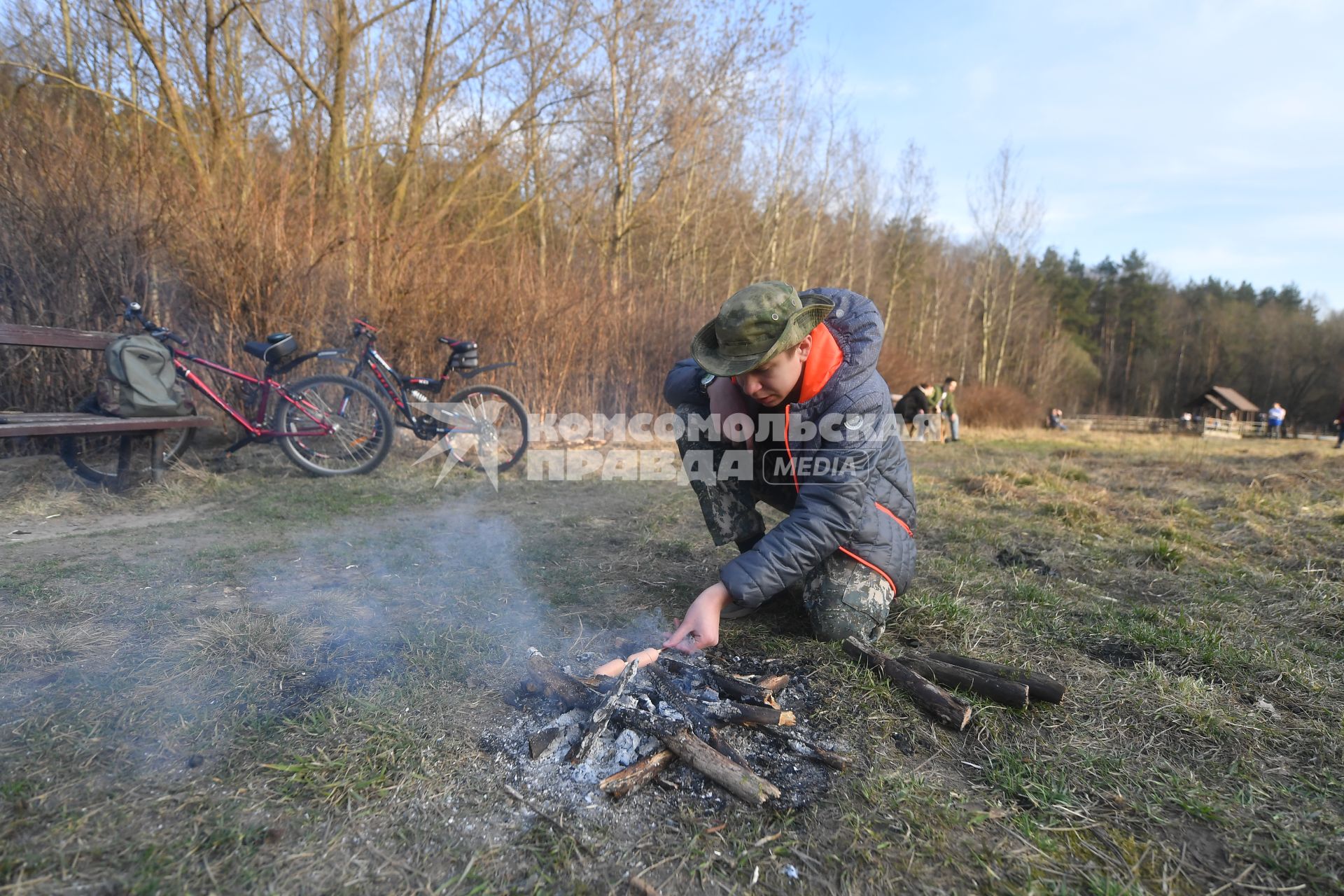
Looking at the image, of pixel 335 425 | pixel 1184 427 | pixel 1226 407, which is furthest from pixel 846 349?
pixel 1226 407

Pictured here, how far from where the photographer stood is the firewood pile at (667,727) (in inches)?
67.0

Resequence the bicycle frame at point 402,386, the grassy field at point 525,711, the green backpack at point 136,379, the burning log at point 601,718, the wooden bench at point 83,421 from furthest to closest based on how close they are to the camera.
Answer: the bicycle frame at point 402,386 → the green backpack at point 136,379 → the wooden bench at point 83,421 → the burning log at point 601,718 → the grassy field at point 525,711

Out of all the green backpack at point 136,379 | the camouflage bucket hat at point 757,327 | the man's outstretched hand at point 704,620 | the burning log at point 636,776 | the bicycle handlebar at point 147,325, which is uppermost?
the bicycle handlebar at point 147,325

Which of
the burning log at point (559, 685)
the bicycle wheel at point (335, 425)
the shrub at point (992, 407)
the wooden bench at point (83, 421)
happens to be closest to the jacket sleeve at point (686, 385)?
the burning log at point (559, 685)

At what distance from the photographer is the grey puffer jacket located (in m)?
2.19

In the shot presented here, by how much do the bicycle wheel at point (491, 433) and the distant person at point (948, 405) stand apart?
37.1 ft

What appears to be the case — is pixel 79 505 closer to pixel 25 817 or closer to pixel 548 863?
pixel 25 817

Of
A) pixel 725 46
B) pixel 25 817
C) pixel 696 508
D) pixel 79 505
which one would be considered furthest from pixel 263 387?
pixel 725 46

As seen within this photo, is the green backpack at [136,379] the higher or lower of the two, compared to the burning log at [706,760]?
higher

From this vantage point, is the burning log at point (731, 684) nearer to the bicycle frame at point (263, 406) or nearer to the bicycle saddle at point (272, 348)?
the bicycle frame at point (263, 406)

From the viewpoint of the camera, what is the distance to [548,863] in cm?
143

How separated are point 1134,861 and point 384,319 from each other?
7.00 m

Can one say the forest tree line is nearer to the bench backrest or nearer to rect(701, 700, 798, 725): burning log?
the bench backrest

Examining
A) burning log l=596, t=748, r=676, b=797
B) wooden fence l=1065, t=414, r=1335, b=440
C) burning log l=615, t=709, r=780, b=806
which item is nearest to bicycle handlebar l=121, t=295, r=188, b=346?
burning log l=615, t=709, r=780, b=806
